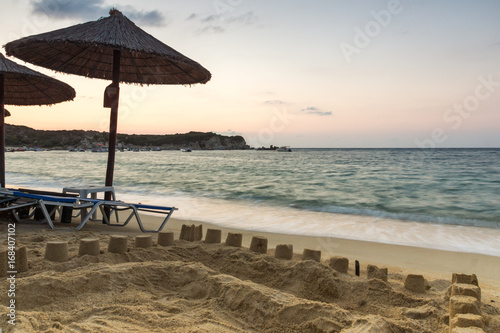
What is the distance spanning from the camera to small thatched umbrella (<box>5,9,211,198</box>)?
506cm

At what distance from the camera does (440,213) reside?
33.3 feet

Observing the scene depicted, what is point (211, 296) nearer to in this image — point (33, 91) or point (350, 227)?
point (350, 227)

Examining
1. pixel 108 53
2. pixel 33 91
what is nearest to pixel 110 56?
pixel 108 53

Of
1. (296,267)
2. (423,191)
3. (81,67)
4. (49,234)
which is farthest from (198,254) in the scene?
(423,191)

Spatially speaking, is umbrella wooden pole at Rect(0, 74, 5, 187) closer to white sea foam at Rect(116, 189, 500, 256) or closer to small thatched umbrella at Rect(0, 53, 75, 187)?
small thatched umbrella at Rect(0, 53, 75, 187)

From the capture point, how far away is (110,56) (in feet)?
22.3

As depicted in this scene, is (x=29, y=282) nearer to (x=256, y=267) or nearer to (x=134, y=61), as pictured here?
(x=256, y=267)

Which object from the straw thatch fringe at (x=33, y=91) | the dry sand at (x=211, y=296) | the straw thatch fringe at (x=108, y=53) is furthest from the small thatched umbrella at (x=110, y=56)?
the dry sand at (x=211, y=296)

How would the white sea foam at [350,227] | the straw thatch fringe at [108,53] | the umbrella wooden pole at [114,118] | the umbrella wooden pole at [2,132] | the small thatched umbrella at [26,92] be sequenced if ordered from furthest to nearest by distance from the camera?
1. the small thatched umbrella at [26,92]
2. the umbrella wooden pole at [2,132]
3. the white sea foam at [350,227]
4. the umbrella wooden pole at [114,118]
5. the straw thatch fringe at [108,53]

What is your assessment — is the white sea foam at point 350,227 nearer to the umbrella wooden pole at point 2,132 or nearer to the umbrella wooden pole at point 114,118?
the umbrella wooden pole at point 114,118

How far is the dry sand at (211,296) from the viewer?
7.66ft

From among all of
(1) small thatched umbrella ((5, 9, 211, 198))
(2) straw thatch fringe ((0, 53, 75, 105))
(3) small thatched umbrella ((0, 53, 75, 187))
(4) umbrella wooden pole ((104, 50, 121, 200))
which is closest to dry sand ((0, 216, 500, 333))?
(4) umbrella wooden pole ((104, 50, 121, 200))

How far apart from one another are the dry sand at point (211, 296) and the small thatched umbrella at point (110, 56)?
2740mm

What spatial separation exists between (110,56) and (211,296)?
5577mm
